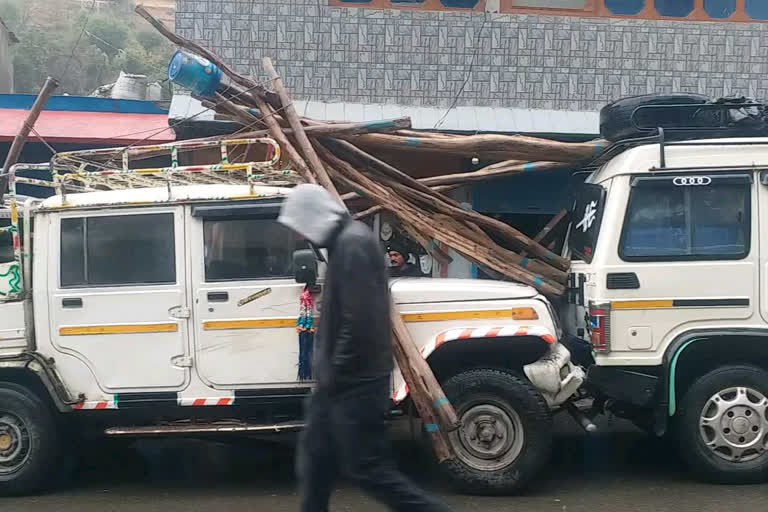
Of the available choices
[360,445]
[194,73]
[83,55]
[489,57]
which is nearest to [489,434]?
[360,445]

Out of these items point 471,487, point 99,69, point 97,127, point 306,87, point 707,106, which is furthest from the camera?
point 99,69

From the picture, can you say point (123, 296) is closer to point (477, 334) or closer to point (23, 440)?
point (23, 440)

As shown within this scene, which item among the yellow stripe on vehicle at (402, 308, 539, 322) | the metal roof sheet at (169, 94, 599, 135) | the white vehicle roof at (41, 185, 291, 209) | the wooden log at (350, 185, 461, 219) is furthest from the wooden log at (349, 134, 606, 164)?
the metal roof sheet at (169, 94, 599, 135)

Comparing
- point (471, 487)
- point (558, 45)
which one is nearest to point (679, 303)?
point (471, 487)

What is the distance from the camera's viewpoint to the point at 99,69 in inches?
1393

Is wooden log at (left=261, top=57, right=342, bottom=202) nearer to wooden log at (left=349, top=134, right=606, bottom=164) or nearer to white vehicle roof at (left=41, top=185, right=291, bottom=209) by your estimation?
white vehicle roof at (left=41, top=185, right=291, bottom=209)

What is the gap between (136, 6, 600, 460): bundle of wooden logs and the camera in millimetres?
5820

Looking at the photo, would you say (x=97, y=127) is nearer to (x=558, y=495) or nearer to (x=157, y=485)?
(x=157, y=485)

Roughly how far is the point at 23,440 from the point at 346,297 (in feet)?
10.2

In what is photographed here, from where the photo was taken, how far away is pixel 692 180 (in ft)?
17.4

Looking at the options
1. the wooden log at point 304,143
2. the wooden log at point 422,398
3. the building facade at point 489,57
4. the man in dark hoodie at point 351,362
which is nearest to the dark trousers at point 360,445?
the man in dark hoodie at point 351,362

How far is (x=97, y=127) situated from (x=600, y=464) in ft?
24.8

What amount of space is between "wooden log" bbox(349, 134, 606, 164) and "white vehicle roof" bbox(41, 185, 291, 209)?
1.16 metres

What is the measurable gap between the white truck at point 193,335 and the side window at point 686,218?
33.7 inches
